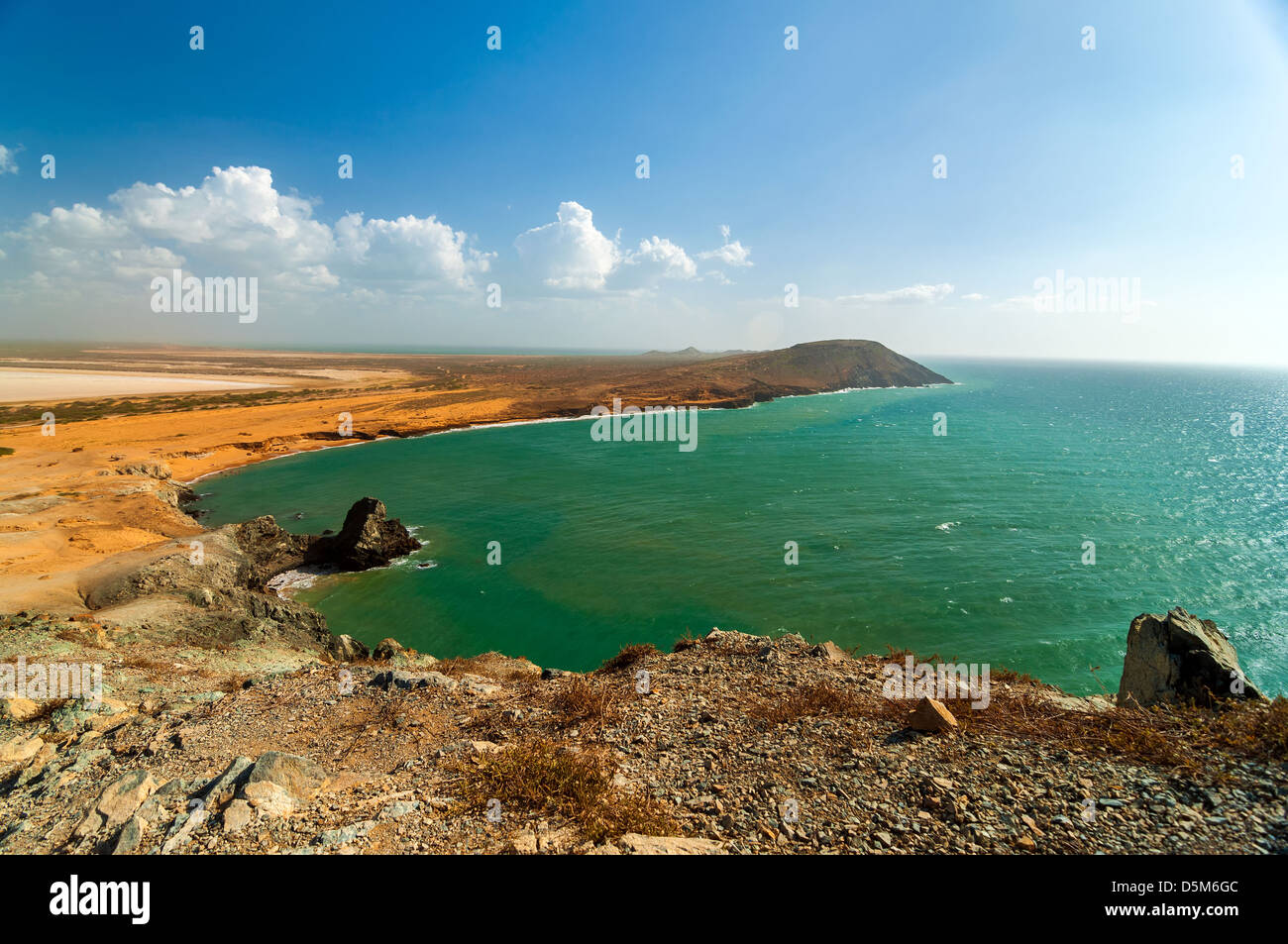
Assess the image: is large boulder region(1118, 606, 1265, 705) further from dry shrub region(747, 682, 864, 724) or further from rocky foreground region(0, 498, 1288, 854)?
dry shrub region(747, 682, 864, 724)

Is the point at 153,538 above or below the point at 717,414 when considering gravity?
below

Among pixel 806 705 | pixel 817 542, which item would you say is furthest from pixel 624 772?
pixel 817 542

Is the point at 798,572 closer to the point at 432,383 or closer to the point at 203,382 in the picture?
the point at 432,383

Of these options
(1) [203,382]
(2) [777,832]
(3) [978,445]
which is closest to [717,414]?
(3) [978,445]

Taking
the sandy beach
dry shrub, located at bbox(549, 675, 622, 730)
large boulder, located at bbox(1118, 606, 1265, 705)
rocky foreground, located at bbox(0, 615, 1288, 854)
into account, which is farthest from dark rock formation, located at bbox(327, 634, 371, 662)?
large boulder, located at bbox(1118, 606, 1265, 705)

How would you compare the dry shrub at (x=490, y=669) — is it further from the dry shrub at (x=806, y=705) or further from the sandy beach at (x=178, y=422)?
the sandy beach at (x=178, y=422)
